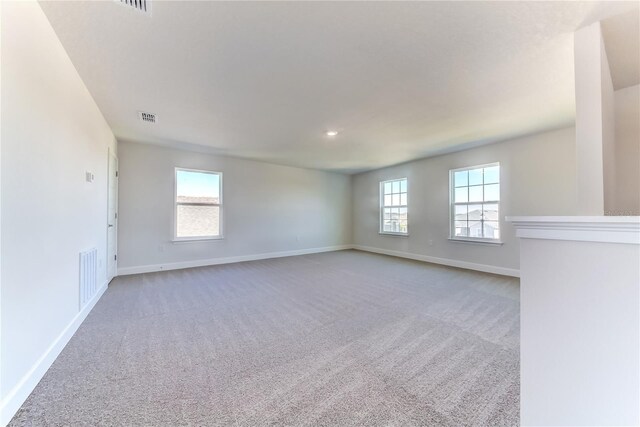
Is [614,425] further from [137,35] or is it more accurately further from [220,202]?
[220,202]

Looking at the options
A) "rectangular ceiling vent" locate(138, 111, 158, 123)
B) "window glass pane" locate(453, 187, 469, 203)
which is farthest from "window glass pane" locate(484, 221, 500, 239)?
"rectangular ceiling vent" locate(138, 111, 158, 123)

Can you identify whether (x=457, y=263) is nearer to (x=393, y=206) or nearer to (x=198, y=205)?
(x=393, y=206)

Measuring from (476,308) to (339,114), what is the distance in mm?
2830

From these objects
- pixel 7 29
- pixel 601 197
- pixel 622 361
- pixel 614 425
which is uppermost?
pixel 7 29

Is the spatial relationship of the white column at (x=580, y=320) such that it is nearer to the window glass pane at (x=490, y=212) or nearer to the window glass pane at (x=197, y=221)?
the window glass pane at (x=490, y=212)

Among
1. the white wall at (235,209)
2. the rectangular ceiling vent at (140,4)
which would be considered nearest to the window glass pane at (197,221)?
the white wall at (235,209)

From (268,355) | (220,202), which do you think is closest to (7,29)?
(268,355)

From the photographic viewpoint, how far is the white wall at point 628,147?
7.93ft

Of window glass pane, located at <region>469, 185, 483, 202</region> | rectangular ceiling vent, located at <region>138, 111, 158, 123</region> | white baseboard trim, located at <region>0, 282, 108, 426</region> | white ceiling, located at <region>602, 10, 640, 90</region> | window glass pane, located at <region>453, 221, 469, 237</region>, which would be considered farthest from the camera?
window glass pane, located at <region>453, 221, 469, 237</region>

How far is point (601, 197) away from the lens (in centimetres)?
173

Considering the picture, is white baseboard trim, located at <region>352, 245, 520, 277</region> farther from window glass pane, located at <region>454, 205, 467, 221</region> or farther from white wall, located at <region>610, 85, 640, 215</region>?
white wall, located at <region>610, 85, 640, 215</region>

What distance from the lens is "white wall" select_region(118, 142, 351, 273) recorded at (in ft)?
14.7

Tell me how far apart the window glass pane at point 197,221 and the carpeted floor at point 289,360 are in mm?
1645

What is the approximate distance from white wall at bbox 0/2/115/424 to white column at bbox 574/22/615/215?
11.9ft
